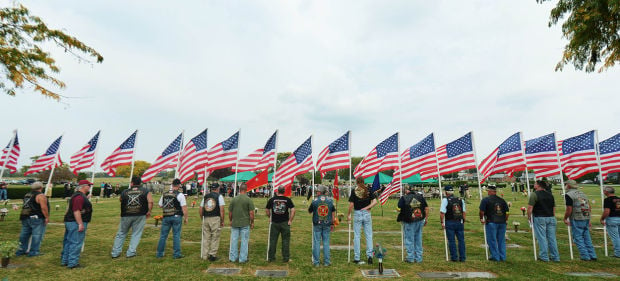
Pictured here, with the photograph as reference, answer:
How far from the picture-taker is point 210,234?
8.29m

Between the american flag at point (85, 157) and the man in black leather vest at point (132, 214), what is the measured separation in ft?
16.9

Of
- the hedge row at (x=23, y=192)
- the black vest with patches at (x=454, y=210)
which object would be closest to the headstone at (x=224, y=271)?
the black vest with patches at (x=454, y=210)

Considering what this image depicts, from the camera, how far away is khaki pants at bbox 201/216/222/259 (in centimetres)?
823

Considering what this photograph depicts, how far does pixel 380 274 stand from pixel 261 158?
18.5 feet

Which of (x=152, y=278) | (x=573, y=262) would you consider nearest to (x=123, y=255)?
(x=152, y=278)

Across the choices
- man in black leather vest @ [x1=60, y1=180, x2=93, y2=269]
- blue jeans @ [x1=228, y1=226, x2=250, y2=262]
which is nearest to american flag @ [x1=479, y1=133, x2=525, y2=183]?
blue jeans @ [x1=228, y1=226, x2=250, y2=262]

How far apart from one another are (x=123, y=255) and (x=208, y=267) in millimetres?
2932

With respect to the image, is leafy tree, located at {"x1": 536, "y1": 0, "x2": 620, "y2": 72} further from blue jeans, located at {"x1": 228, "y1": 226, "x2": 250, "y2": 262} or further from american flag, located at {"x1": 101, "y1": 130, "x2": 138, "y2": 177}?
american flag, located at {"x1": 101, "y1": 130, "x2": 138, "y2": 177}

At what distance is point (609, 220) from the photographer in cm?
883

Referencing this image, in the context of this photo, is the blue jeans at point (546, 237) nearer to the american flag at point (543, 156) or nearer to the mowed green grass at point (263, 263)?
the mowed green grass at point (263, 263)

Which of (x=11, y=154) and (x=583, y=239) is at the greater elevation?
(x=11, y=154)

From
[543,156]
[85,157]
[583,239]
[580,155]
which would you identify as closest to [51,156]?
[85,157]

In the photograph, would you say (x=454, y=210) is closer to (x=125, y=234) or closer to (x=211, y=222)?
(x=211, y=222)

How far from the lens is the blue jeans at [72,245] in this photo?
732 cm
